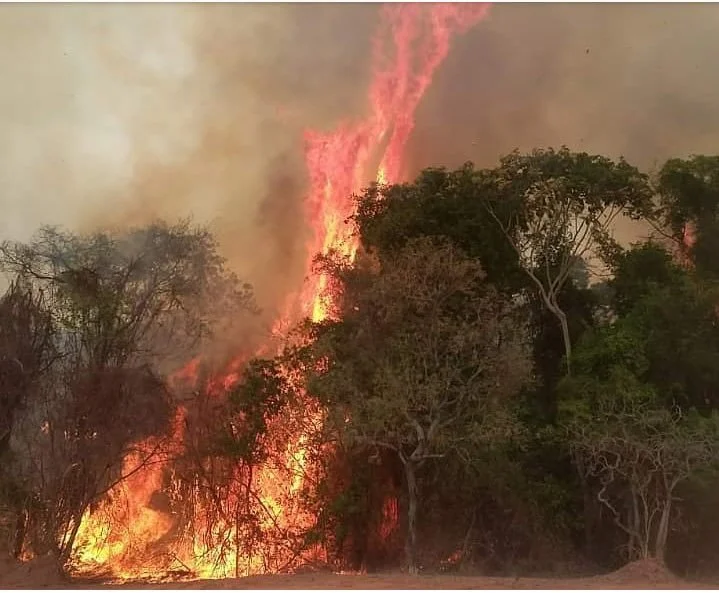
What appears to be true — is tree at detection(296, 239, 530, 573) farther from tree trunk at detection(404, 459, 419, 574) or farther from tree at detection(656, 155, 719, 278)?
tree at detection(656, 155, 719, 278)

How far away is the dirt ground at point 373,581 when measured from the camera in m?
17.7

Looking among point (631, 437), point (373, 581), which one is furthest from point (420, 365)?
point (631, 437)

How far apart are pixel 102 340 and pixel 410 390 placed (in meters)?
10.2

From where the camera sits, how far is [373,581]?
18.0m

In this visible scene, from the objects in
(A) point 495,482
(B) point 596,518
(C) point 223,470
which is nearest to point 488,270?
(A) point 495,482

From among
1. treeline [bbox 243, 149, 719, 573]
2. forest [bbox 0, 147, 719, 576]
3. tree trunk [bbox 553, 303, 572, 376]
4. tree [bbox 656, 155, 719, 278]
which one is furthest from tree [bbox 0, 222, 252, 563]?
tree [bbox 656, 155, 719, 278]

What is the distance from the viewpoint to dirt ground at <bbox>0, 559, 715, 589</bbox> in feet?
58.2

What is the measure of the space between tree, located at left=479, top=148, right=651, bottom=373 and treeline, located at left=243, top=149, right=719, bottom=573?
0.08 m

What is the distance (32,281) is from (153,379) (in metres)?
5.33

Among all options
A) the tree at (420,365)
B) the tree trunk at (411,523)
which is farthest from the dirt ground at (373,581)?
the tree at (420,365)

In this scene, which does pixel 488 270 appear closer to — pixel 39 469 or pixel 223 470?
pixel 223 470

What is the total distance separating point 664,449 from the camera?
18984 mm

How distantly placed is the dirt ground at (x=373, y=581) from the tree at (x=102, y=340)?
0.92 metres

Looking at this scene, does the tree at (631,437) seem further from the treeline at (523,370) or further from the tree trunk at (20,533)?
the tree trunk at (20,533)
